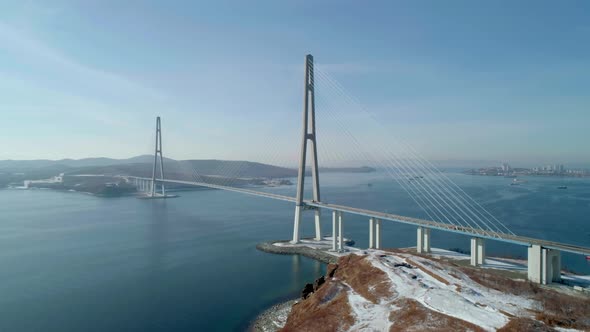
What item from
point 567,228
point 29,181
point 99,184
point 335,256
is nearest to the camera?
point 335,256

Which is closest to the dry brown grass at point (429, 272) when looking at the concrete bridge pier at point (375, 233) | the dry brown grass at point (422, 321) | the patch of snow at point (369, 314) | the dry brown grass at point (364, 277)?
the dry brown grass at point (364, 277)

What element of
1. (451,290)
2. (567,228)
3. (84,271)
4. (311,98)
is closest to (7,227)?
(84,271)

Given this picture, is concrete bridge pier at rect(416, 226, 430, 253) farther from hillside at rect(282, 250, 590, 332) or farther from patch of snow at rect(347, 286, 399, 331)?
patch of snow at rect(347, 286, 399, 331)

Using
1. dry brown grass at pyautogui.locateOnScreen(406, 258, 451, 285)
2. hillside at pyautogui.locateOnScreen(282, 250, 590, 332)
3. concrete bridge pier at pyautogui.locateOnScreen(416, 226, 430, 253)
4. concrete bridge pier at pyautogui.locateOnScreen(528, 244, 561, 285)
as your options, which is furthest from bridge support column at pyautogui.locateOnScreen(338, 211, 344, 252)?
concrete bridge pier at pyautogui.locateOnScreen(528, 244, 561, 285)

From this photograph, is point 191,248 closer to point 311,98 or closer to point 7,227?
point 311,98

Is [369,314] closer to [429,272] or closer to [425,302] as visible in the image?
[425,302]

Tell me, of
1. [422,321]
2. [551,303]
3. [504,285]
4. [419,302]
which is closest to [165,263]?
[419,302]

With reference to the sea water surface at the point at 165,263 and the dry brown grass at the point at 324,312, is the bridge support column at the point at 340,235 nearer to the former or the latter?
the sea water surface at the point at 165,263
